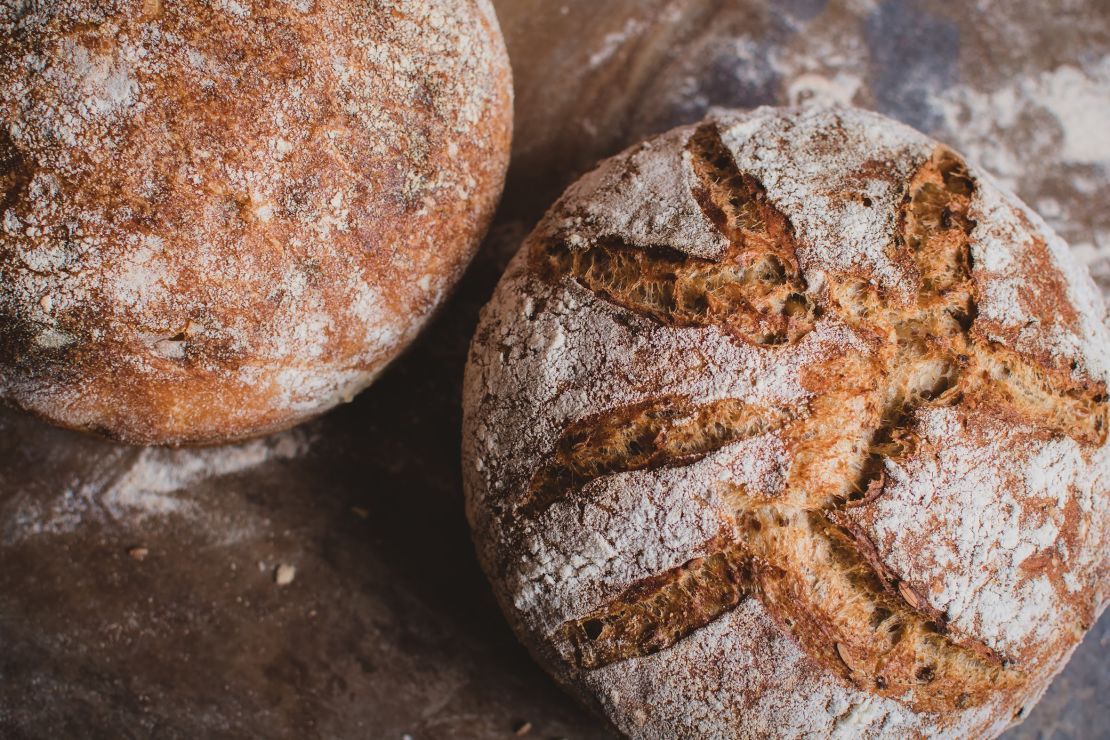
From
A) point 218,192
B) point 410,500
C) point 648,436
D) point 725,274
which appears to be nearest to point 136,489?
point 410,500

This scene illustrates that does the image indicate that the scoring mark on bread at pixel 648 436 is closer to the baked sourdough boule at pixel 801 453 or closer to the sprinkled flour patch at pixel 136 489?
the baked sourdough boule at pixel 801 453

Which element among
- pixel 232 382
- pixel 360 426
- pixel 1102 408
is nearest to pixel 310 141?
pixel 232 382

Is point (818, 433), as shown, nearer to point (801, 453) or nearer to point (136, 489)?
point (801, 453)

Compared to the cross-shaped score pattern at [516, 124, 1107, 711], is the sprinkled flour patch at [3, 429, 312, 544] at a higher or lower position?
lower

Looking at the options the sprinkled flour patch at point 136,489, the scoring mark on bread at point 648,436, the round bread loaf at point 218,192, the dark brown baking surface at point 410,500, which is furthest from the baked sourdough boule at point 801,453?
the sprinkled flour patch at point 136,489

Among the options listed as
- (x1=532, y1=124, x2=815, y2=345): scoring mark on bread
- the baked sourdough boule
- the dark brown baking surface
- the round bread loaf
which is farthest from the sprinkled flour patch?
(x1=532, y1=124, x2=815, y2=345): scoring mark on bread

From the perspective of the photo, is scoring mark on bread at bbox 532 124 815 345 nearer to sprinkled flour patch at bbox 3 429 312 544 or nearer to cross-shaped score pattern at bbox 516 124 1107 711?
cross-shaped score pattern at bbox 516 124 1107 711
